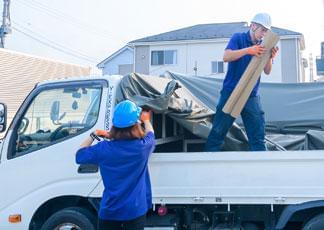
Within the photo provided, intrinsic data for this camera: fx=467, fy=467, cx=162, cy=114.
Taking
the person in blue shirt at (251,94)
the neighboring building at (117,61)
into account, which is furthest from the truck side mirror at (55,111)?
the neighboring building at (117,61)

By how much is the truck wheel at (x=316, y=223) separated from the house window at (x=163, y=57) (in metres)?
27.3

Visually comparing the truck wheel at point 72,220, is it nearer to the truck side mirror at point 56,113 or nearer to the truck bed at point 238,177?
the truck bed at point 238,177

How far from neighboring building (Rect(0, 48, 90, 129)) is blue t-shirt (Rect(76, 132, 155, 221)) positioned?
1321cm

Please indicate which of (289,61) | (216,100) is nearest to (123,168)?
(216,100)

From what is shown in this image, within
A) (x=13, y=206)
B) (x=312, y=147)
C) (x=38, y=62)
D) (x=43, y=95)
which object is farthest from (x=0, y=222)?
(x=38, y=62)

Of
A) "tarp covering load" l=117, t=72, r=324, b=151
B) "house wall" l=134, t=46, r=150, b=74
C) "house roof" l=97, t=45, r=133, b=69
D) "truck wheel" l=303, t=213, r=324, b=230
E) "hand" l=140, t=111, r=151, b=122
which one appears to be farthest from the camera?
"house roof" l=97, t=45, r=133, b=69

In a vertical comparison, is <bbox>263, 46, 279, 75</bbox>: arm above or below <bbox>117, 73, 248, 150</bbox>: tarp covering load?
above

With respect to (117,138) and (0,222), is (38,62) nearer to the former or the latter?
(0,222)

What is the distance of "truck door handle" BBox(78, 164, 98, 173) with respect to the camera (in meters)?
4.74

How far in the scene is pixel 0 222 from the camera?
502 centimetres

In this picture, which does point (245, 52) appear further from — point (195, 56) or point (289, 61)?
point (195, 56)

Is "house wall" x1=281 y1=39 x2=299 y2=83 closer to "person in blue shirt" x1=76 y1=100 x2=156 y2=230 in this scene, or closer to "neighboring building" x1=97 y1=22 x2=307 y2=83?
"neighboring building" x1=97 y1=22 x2=307 y2=83

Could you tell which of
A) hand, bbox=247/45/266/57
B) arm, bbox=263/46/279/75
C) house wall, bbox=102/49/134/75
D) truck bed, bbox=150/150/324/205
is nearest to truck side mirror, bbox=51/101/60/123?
truck bed, bbox=150/150/324/205

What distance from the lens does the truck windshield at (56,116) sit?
4938mm
